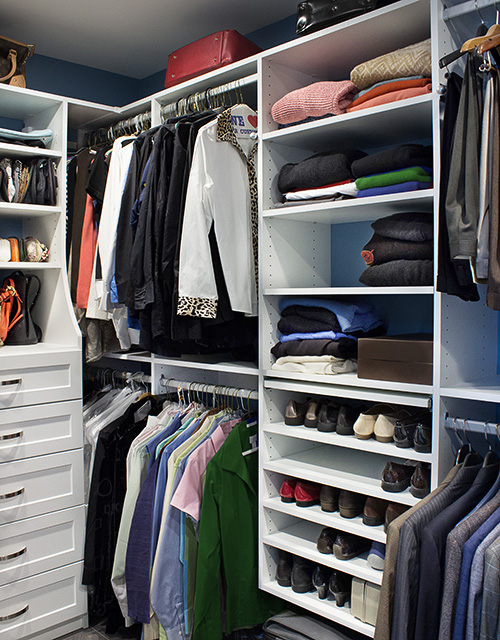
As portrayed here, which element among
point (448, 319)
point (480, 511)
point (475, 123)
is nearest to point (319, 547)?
point (480, 511)

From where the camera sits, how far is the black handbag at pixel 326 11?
1876 mm

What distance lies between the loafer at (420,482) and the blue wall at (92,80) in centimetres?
206

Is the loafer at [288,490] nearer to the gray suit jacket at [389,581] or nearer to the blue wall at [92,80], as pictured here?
the gray suit jacket at [389,581]

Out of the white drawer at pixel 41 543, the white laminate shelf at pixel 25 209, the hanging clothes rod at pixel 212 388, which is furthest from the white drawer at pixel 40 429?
the white laminate shelf at pixel 25 209

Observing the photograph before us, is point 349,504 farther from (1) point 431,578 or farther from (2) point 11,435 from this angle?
(2) point 11,435

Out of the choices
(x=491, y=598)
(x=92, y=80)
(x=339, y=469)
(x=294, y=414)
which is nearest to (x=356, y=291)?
(x=294, y=414)

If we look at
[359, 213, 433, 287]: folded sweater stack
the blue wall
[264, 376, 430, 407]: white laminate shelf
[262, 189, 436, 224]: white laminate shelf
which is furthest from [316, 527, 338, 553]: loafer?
the blue wall

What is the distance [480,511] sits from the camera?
1.46 m

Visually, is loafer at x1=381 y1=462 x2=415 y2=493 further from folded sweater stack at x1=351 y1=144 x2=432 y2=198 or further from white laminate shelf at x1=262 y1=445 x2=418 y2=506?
folded sweater stack at x1=351 y1=144 x2=432 y2=198

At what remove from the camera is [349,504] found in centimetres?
200

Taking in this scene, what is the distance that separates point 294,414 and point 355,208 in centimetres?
77

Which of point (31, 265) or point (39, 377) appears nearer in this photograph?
point (39, 377)

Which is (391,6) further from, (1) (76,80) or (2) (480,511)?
(1) (76,80)

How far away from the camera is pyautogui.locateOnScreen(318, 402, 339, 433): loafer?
2.07m
